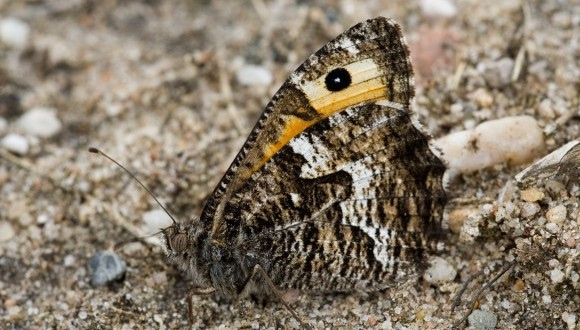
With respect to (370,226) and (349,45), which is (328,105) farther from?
(370,226)

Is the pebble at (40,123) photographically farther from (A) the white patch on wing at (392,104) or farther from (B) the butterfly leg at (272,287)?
(A) the white patch on wing at (392,104)

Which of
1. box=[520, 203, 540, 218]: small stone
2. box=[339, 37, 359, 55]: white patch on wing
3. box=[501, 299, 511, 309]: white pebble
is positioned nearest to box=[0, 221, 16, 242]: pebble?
box=[339, 37, 359, 55]: white patch on wing

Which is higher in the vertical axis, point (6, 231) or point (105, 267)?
point (6, 231)

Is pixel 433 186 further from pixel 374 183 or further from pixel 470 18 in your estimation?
pixel 470 18

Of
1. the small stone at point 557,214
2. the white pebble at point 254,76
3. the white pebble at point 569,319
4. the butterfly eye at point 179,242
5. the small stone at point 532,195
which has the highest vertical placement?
the white pebble at point 254,76

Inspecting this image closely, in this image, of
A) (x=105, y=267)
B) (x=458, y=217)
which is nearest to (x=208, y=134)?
(x=105, y=267)

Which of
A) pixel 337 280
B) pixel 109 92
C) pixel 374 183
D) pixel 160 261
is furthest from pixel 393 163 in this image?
pixel 109 92

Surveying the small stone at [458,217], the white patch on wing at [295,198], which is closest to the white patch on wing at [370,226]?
the white patch on wing at [295,198]
